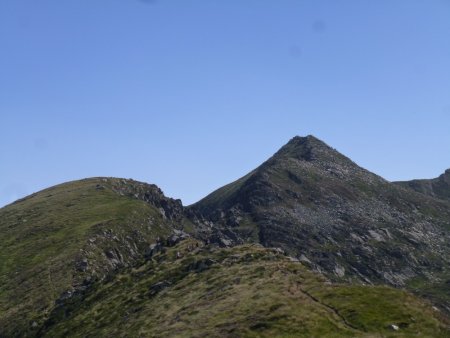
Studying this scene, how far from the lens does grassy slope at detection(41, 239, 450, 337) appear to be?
67.3 meters

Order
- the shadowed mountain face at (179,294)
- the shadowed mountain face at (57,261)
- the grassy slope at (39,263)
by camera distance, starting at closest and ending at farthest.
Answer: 1. the shadowed mountain face at (179,294)
2. the shadowed mountain face at (57,261)
3. the grassy slope at (39,263)

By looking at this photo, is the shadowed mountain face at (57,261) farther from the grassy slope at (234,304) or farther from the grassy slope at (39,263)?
the grassy slope at (234,304)

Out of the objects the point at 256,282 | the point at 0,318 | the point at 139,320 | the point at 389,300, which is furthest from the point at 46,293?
the point at 389,300

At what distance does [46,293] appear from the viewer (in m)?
143

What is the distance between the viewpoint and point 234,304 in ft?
268

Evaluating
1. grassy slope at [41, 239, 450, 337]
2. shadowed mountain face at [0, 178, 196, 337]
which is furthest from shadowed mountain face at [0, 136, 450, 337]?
shadowed mountain face at [0, 178, 196, 337]

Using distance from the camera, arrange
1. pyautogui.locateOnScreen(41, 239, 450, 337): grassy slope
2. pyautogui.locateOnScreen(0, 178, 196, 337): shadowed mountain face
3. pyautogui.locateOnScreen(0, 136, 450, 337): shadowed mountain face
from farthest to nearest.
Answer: pyautogui.locateOnScreen(0, 178, 196, 337): shadowed mountain face, pyautogui.locateOnScreen(0, 136, 450, 337): shadowed mountain face, pyautogui.locateOnScreen(41, 239, 450, 337): grassy slope

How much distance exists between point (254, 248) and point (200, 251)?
50.4ft

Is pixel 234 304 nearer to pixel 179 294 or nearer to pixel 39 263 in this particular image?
pixel 179 294

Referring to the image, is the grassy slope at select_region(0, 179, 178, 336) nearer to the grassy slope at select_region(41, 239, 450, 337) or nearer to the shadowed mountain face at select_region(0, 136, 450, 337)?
the shadowed mountain face at select_region(0, 136, 450, 337)

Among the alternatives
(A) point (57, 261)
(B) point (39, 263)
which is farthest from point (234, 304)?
(B) point (39, 263)

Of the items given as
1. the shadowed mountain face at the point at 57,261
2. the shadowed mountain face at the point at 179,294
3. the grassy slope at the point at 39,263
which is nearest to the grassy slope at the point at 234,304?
the shadowed mountain face at the point at 179,294

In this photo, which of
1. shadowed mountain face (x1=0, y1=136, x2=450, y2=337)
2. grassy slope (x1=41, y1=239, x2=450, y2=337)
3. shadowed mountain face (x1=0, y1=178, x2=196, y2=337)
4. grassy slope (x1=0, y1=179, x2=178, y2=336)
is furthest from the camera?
grassy slope (x1=0, y1=179, x2=178, y2=336)

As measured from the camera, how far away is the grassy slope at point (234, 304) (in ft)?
221
